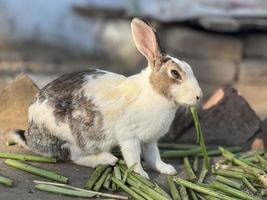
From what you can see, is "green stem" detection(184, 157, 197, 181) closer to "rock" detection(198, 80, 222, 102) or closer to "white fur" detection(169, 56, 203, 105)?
"white fur" detection(169, 56, 203, 105)

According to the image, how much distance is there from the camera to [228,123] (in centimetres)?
568

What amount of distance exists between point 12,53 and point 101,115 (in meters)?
7.34

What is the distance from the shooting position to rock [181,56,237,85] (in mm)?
9891

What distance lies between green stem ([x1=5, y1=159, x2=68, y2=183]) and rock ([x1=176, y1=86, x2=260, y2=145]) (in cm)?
157

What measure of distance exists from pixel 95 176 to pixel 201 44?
6.16 meters

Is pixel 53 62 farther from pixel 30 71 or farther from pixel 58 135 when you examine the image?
pixel 58 135

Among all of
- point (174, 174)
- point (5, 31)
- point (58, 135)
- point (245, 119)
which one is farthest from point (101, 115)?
point (5, 31)

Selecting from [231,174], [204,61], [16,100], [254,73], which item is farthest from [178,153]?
[204,61]

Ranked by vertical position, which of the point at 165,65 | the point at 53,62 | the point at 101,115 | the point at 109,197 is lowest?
the point at 53,62

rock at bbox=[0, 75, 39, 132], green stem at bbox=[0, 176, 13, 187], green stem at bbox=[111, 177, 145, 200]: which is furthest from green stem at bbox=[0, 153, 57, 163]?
rock at bbox=[0, 75, 39, 132]

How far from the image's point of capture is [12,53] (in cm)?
1138

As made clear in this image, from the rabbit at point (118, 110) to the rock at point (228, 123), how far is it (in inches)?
43.1

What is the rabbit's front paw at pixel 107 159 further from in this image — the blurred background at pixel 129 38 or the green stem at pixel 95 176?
the blurred background at pixel 129 38

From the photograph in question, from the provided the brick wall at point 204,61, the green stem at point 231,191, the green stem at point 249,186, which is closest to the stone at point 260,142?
the green stem at point 249,186
